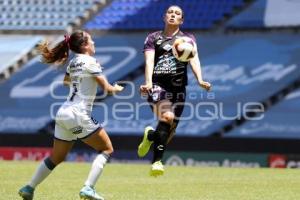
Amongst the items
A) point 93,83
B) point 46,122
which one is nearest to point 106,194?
point 93,83

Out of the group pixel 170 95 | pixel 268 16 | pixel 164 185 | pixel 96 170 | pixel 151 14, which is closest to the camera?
pixel 96 170

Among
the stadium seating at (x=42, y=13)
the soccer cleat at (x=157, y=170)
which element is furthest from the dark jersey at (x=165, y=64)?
the stadium seating at (x=42, y=13)

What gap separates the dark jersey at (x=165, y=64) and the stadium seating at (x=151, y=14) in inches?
586

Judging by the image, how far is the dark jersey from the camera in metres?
10.4

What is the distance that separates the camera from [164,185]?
41.4 feet

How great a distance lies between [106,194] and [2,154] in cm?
1485

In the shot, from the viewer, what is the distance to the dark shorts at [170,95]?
10.3 meters

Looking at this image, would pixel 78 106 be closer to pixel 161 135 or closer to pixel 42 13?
pixel 161 135

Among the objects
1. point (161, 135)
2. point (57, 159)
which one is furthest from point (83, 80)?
point (161, 135)

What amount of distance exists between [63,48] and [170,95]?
2070mm

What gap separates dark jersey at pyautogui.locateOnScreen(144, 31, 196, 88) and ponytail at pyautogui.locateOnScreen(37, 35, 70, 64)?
1.91m

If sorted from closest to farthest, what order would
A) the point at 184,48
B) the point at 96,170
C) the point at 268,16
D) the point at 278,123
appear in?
the point at 96,170 < the point at 184,48 < the point at 278,123 < the point at 268,16

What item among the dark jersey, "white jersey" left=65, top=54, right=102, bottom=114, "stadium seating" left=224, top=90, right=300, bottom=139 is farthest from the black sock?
"stadium seating" left=224, top=90, right=300, bottom=139

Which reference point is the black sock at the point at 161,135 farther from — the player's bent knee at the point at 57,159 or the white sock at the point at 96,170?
the player's bent knee at the point at 57,159
